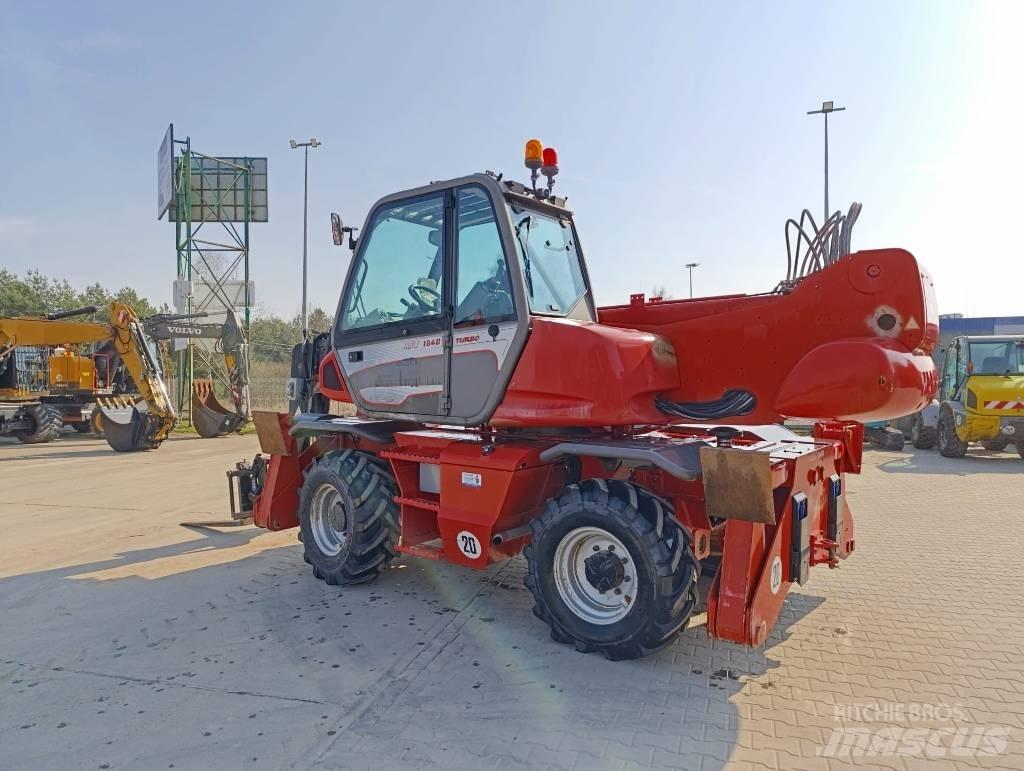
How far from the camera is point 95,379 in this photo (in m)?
19.8

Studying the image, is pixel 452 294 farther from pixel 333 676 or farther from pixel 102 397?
pixel 102 397

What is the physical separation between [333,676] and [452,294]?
2482 mm

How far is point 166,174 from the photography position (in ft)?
86.7

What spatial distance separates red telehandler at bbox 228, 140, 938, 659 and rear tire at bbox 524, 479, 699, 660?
1 cm

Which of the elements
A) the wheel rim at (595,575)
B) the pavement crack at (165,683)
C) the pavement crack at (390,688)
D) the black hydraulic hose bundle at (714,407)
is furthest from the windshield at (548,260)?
the pavement crack at (165,683)

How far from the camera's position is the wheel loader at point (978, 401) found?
13328 millimetres

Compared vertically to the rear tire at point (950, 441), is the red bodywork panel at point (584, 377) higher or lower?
higher

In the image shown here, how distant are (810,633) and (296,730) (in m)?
3.15

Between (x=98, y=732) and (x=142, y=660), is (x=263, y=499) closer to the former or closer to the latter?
(x=142, y=660)

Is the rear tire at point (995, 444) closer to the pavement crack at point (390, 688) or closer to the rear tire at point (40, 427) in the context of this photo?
the pavement crack at point (390, 688)

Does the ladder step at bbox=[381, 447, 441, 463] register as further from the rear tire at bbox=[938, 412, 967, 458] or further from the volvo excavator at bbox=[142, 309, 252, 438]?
the rear tire at bbox=[938, 412, 967, 458]

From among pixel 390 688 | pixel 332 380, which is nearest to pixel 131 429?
pixel 332 380

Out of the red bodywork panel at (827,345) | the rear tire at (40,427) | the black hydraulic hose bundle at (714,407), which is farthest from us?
the rear tire at (40,427)

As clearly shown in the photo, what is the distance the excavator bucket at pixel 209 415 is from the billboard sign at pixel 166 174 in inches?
429
